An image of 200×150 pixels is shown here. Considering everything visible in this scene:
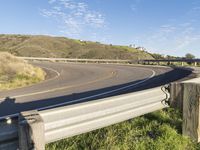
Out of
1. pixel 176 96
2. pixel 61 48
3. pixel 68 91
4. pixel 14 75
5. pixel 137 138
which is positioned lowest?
pixel 68 91

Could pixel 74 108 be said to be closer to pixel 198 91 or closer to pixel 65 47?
pixel 198 91

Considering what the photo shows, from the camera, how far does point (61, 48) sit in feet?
355

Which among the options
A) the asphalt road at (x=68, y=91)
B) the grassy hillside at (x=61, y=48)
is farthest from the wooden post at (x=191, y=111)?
the grassy hillside at (x=61, y=48)

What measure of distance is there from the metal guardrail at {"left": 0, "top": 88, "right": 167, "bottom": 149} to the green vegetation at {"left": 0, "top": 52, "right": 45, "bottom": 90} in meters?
13.7

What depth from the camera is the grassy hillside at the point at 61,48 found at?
92.4 metres

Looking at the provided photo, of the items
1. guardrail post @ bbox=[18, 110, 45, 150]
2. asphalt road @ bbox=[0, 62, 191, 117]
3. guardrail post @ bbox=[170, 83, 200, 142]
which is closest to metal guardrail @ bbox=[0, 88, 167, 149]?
guardrail post @ bbox=[18, 110, 45, 150]

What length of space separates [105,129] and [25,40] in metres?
112

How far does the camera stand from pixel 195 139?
5578 millimetres

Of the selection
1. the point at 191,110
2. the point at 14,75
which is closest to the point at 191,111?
the point at 191,110

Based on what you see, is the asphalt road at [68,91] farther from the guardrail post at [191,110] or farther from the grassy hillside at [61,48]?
the grassy hillside at [61,48]

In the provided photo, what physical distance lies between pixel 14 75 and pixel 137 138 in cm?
1874

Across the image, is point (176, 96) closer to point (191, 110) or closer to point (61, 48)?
point (191, 110)

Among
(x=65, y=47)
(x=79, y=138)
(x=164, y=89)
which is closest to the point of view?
(x=79, y=138)

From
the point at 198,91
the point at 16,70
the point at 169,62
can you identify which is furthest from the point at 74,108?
the point at 169,62
